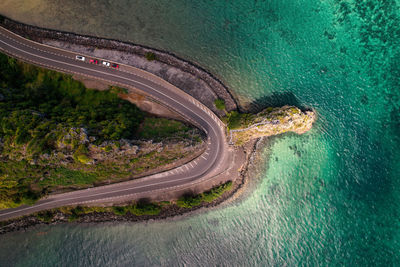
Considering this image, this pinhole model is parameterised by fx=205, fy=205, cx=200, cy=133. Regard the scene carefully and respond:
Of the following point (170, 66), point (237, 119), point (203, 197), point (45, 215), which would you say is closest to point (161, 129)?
point (170, 66)

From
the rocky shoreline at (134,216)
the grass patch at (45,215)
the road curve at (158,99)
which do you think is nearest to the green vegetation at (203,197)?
the rocky shoreline at (134,216)

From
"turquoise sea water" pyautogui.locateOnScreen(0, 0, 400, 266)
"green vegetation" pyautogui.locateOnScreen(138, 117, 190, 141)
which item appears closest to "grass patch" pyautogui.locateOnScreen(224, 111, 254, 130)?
"turquoise sea water" pyautogui.locateOnScreen(0, 0, 400, 266)

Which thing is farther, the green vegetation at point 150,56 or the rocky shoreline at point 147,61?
the rocky shoreline at point 147,61

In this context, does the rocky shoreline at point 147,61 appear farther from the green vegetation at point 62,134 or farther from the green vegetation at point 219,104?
the green vegetation at point 62,134

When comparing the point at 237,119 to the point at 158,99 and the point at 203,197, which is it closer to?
the point at 158,99

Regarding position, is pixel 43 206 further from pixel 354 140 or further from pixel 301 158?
pixel 354 140

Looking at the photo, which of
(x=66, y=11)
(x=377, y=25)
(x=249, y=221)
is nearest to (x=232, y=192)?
(x=249, y=221)
